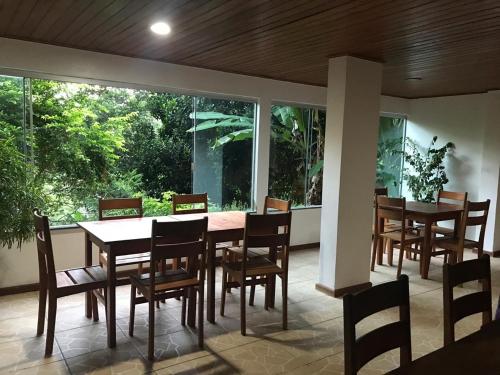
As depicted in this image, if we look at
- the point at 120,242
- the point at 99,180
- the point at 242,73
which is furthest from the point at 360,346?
the point at 242,73

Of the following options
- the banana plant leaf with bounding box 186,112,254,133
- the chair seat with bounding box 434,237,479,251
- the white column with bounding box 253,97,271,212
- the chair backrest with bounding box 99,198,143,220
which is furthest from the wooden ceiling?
the chair seat with bounding box 434,237,479,251

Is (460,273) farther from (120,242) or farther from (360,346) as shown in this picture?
(120,242)

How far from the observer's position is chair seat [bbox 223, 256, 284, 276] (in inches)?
129

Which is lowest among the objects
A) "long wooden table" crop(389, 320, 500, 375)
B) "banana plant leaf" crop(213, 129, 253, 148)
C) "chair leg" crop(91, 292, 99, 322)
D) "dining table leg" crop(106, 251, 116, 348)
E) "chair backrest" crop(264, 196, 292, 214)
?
"chair leg" crop(91, 292, 99, 322)

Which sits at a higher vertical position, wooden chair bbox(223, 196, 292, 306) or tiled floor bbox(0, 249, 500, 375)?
wooden chair bbox(223, 196, 292, 306)

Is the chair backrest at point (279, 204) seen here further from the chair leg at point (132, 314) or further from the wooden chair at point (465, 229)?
the wooden chair at point (465, 229)

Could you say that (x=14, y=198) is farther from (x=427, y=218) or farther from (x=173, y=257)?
(x=427, y=218)

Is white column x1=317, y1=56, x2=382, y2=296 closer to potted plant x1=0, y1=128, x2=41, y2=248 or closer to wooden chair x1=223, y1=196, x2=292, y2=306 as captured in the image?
wooden chair x1=223, y1=196, x2=292, y2=306

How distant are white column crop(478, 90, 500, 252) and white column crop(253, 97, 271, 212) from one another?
127 inches

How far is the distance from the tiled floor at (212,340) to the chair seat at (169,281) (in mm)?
473

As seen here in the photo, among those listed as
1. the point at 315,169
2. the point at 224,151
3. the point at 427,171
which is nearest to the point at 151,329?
the point at 224,151

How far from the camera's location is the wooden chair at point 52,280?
2787 millimetres

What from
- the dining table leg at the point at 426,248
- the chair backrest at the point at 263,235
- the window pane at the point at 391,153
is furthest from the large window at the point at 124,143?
the window pane at the point at 391,153

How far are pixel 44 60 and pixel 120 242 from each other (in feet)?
7.14
